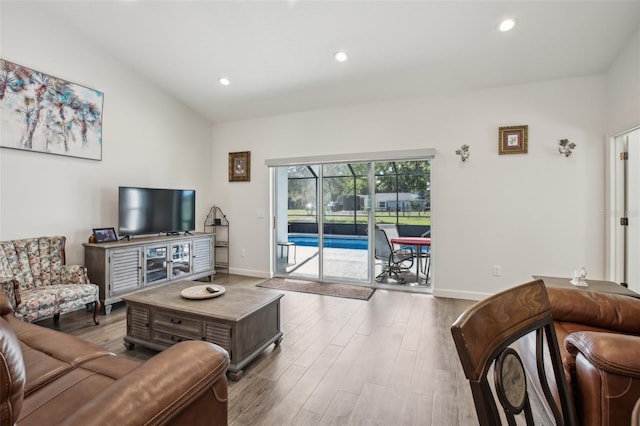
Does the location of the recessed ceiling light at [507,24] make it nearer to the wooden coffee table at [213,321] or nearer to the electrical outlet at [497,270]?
the electrical outlet at [497,270]

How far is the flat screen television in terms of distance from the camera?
392cm

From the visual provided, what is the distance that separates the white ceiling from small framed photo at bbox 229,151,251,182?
129 centimetres

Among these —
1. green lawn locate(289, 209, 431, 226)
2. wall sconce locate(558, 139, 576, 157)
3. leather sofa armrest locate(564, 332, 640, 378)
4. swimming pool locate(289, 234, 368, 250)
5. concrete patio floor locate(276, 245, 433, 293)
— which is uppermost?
wall sconce locate(558, 139, 576, 157)

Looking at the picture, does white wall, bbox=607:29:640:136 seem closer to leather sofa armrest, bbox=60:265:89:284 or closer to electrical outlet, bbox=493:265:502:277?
electrical outlet, bbox=493:265:502:277

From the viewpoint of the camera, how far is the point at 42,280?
3129mm

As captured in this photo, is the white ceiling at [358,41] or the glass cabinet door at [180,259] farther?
the glass cabinet door at [180,259]

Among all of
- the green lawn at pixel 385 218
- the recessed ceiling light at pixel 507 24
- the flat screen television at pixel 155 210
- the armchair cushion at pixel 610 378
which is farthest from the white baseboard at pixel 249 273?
the recessed ceiling light at pixel 507 24

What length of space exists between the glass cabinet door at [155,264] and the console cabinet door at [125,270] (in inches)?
4.6

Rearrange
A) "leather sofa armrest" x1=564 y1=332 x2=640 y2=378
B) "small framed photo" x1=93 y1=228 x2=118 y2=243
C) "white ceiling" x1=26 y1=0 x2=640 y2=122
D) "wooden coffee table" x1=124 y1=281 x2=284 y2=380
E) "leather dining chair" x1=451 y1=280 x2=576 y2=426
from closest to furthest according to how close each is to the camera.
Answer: "leather dining chair" x1=451 y1=280 x2=576 y2=426 → "leather sofa armrest" x1=564 y1=332 x2=640 y2=378 → "wooden coffee table" x1=124 y1=281 x2=284 y2=380 → "white ceiling" x1=26 y1=0 x2=640 y2=122 → "small framed photo" x1=93 y1=228 x2=118 y2=243

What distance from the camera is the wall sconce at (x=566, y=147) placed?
140 inches

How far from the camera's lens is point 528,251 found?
12.4 ft

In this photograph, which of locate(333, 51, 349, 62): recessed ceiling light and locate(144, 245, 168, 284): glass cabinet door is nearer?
locate(333, 51, 349, 62): recessed ceiling light

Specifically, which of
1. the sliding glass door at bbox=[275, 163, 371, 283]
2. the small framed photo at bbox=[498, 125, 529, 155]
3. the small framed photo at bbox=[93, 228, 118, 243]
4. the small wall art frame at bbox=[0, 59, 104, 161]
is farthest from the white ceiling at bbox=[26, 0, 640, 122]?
the small framed photo at bbox=[93, 228, 118, 243]

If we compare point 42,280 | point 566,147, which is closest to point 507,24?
point 566,147
